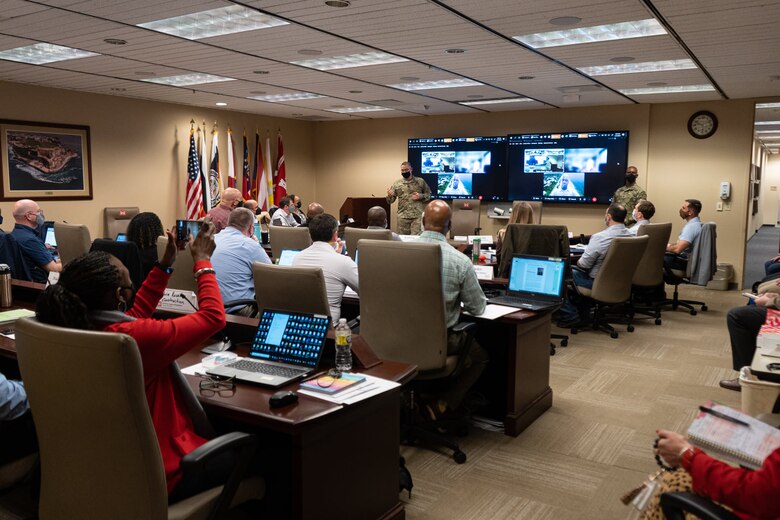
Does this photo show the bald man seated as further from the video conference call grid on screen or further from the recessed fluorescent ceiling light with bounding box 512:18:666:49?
the video conference call grid on screen

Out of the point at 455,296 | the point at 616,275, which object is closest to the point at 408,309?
the point at 455,296

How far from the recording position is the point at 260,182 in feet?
35.0

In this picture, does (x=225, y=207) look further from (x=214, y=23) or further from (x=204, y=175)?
(x=214, y=23)

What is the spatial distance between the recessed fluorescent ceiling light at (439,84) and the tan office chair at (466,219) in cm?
183

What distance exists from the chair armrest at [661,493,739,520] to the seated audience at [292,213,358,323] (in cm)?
235

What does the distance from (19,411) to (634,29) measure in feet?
15.5

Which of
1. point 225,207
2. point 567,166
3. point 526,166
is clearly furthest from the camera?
point 526,166

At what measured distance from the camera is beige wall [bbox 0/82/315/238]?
25.7 feet

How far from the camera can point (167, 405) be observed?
193cm

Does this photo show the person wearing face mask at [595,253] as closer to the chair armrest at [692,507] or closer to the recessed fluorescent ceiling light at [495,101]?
the recessed fluorescent ceiling light at [495,101]

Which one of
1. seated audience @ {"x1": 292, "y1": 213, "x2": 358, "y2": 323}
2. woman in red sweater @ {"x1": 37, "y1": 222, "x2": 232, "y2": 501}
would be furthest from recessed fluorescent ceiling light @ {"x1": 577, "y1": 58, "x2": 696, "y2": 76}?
woman in red sweater @ {"x1": 37, "y1": 222, "x2": 232, "y2": 501}

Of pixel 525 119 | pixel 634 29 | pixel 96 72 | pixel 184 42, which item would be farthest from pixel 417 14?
pixel 525 119

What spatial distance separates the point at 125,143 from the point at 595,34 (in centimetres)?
654

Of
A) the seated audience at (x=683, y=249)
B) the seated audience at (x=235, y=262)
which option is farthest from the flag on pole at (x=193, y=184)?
the seated audience at (x=683, y=249)
